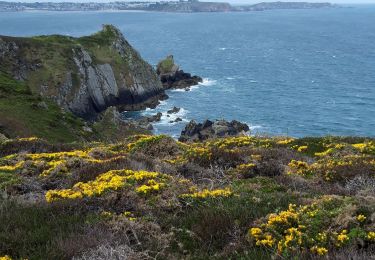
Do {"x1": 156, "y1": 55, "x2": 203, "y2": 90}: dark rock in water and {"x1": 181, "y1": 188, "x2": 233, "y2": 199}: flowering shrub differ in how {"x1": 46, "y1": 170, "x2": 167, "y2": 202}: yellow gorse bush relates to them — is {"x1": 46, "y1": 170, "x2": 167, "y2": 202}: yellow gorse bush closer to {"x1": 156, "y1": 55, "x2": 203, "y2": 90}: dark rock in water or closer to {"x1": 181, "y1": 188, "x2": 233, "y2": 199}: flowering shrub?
{"x1": 181, "y1": 188, "x2": 233, "y2": 199}: flowering shrub

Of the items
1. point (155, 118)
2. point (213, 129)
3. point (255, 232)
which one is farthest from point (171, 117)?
point (255, 232)

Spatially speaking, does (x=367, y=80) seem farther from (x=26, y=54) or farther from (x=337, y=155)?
(x=337, y=155)

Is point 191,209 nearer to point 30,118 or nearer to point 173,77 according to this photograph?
point 30,118

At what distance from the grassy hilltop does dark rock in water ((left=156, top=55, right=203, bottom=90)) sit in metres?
99.2

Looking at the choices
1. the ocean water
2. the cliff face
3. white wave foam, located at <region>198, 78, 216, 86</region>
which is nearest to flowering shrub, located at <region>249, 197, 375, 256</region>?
the ocean water

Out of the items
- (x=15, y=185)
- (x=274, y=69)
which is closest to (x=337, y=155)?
(x=15, y=185)

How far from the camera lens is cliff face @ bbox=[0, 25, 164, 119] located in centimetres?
8488

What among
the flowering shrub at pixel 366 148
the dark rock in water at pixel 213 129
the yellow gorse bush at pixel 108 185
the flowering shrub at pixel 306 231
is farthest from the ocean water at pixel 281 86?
the flowering shrub at pixel 306 231

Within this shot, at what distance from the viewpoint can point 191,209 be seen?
29.8 feet

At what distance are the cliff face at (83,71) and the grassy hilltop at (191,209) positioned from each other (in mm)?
68449

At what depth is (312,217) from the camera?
7617mm

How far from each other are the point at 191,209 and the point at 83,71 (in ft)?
289

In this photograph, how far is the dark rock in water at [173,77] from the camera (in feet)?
371

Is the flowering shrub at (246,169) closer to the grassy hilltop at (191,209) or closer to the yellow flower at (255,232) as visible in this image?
the grassy hilltop at (191,209)
